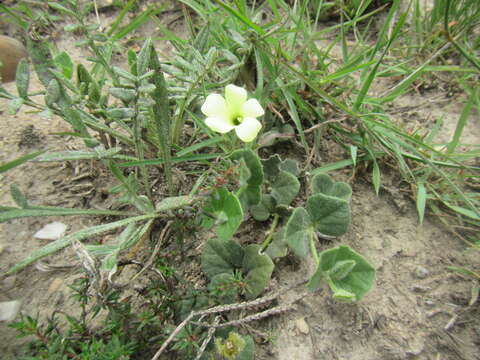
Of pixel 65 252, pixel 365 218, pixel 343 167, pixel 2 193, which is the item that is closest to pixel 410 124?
pixel 343 167

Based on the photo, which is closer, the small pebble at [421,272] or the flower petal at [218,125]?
the flower petal at [218,125]

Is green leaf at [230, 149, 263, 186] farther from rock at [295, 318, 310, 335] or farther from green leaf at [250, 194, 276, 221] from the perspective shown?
rock at [295, 318, 310, 335]

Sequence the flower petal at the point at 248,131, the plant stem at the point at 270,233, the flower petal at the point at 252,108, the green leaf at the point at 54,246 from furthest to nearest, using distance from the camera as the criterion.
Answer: the plant stem at the point at 270,233
the flower petal at the point at 252,108
the flower petal at the point at 248,131
the green leaf at the point at 54,246

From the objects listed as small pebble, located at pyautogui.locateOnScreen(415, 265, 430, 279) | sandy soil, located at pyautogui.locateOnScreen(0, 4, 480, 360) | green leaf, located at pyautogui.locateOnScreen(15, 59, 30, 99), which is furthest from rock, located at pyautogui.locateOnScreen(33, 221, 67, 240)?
small pebble, located at pyautogui.locateOnScreen(415, 265, 430, 279)

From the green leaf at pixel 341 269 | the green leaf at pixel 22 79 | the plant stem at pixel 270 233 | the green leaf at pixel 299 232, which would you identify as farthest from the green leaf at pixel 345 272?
the green leaf at pixel 22 79

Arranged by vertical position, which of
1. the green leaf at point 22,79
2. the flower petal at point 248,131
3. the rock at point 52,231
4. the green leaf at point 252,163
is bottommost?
the rock at point 52,231

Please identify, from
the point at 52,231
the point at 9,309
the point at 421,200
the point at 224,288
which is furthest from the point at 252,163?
the point at 9,309

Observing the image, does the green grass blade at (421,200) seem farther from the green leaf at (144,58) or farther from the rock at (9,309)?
the rock at (9,309)
